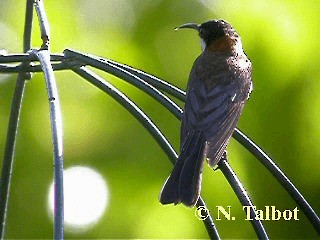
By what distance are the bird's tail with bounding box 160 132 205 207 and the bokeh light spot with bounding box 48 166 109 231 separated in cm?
106

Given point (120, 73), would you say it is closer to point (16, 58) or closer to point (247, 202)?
point (16, 58)

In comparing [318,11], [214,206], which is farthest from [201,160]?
[318,11]

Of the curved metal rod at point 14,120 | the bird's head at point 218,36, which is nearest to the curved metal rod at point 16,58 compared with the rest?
the curved metal rod at point 14,120

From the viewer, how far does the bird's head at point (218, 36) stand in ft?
11.3

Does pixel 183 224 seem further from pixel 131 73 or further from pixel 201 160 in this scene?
pixel 131 73

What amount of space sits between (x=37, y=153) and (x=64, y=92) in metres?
0.33

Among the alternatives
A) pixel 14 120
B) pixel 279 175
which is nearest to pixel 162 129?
pixel 14 120

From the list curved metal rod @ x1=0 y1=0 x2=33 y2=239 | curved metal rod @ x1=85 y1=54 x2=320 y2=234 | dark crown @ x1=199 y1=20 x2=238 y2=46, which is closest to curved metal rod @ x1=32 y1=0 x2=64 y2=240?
curved metal rod @ x1=0 y1=0 x2=33 y2=239

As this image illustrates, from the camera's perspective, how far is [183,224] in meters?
3.76

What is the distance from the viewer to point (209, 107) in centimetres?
303

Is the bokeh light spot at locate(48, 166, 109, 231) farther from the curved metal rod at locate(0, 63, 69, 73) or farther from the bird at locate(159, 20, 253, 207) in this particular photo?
the curved metal rod at locate(0, 63, 69, 73)

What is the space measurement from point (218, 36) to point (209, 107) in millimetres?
496

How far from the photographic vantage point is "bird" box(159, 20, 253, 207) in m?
2.50

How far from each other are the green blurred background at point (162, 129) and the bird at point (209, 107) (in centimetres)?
40
